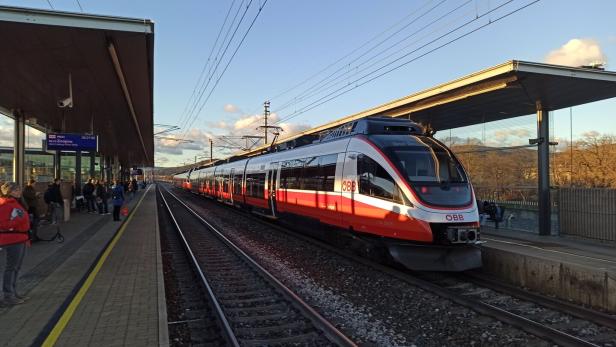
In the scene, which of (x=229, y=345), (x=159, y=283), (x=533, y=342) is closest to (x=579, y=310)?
(x=533, y=342)

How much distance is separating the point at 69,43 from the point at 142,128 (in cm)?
2133

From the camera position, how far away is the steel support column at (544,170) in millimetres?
16172

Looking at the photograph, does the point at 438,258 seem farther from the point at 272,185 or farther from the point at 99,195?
the point at 99,195

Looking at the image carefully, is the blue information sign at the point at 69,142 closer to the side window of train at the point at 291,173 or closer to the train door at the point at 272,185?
the train door at the point at 272,185

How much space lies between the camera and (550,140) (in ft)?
55.0

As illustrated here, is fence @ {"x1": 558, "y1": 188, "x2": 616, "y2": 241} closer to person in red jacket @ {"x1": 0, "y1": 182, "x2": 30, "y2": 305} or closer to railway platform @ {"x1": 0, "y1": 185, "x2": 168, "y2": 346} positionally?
railway platform @ {"x1": 0, "y1": 185, "x2": 168, "y2": 346}

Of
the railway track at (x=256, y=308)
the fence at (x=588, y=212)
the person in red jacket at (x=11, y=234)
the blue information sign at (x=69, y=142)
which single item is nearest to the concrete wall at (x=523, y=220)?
the fence at (x=588, y=212)

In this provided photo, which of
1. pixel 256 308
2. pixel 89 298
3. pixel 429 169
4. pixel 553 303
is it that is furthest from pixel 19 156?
pixel 553 303

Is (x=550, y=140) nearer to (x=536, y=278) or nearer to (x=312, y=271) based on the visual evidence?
(x=536, y=278)

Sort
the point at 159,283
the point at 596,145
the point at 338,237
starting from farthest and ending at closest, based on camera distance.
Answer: the point at 596,145 < the point at 338,237 < the point at 159,283

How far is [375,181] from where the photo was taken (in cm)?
1020

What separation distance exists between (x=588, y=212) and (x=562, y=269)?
319 inches

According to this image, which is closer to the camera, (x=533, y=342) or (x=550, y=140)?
(x=533, y=342)

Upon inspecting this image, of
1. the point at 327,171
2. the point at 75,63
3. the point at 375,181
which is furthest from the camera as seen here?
the point at 75,63
